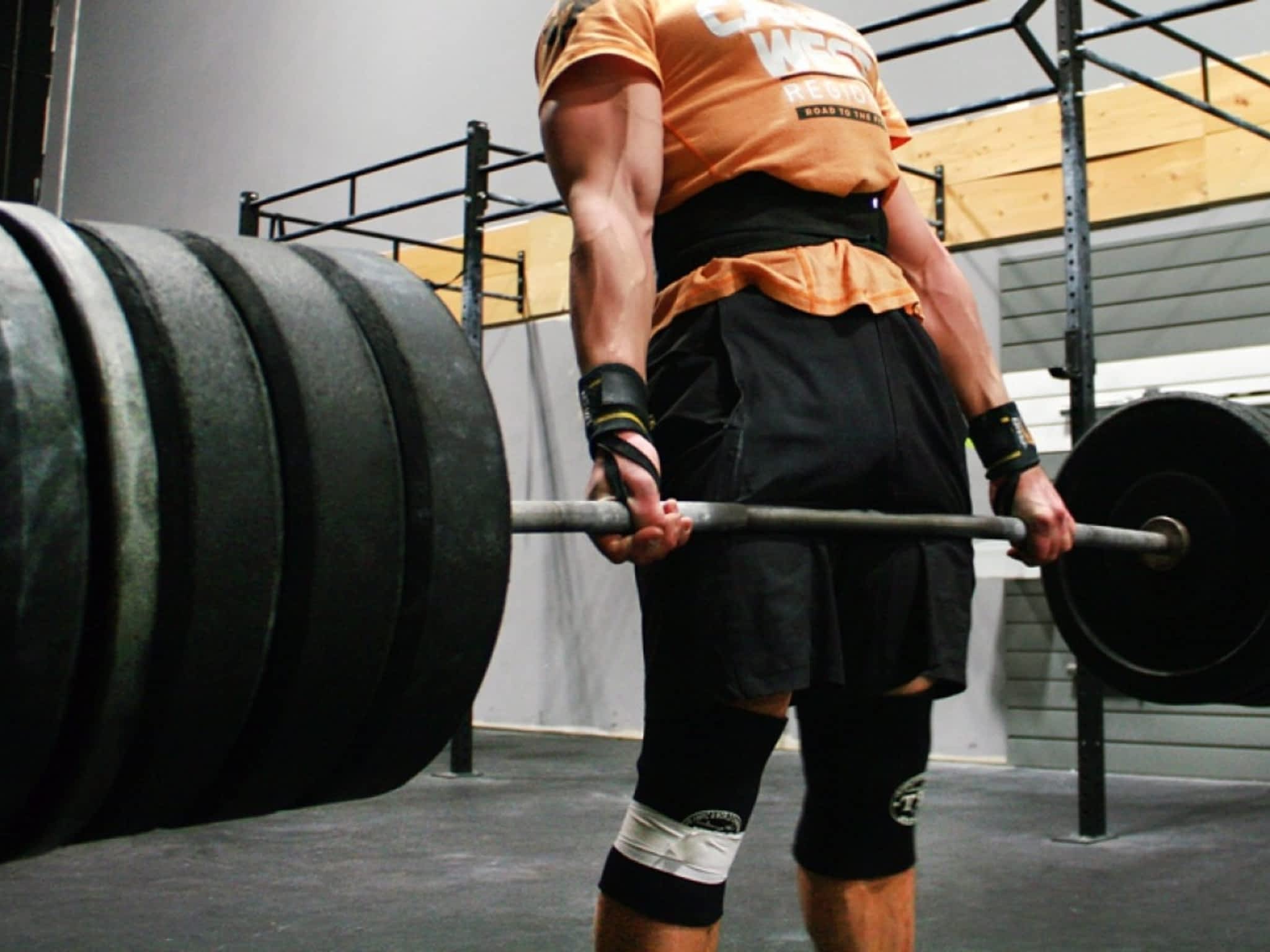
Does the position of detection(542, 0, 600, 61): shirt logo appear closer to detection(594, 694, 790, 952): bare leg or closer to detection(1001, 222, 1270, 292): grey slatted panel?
detection(594, 694, 790, 952): bare leg

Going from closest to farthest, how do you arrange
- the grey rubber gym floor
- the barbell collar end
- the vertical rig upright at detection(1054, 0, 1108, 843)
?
the barbell collar end, the grey rubber gym floor, the vertical rig upright at detection(1054, 0, 1108, 843)

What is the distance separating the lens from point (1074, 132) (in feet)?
9.56

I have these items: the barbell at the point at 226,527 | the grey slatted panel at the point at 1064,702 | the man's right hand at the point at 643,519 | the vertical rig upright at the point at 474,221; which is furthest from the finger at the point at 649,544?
the grey slatted panel at the point at 1064,702

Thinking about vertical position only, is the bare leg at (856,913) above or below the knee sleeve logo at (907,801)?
below

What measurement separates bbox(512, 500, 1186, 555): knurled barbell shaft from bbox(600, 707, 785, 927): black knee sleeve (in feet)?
0.56

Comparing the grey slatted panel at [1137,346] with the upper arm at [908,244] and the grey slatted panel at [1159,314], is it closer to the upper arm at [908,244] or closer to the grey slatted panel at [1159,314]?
the grey slatted panel at [1159,314]

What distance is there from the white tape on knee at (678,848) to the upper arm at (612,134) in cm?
55

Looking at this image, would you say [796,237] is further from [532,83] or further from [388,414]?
[532,83]

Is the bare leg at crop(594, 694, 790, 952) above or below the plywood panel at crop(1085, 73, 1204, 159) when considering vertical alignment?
below

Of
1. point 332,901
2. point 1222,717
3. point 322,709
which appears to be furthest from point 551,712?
point 322,709

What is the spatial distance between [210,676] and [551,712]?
472 cm

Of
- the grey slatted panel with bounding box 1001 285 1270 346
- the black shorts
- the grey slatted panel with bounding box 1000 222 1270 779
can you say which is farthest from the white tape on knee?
the grey slatted panel with bounding box 1001 285 1270 346

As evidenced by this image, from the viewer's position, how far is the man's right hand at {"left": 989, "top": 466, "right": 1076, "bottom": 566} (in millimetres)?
1469

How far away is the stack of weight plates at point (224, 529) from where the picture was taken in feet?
2.45
